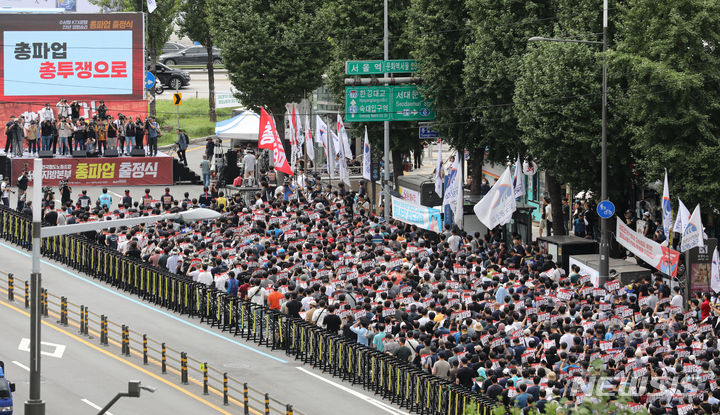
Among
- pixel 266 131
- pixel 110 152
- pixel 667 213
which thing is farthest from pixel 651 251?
pixel 110 152

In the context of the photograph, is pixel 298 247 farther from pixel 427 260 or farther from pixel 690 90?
pixel 690 90

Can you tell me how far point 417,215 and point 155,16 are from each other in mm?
29271

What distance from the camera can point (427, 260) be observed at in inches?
1214

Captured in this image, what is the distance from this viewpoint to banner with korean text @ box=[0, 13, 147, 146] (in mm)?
52188

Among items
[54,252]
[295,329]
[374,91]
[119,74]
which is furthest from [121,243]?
[119,74]

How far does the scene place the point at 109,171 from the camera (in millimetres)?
50031

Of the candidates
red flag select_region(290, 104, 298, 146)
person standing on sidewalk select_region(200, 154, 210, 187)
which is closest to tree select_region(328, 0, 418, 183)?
red flag select_region(290, 104, 298, 146)

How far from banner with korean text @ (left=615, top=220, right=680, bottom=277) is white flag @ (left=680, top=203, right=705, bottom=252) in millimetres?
502

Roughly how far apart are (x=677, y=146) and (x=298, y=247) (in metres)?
10.2

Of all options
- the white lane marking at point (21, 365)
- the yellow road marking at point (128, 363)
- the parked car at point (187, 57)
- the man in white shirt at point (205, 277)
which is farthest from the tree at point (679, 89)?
the parked car at point (187, 57)

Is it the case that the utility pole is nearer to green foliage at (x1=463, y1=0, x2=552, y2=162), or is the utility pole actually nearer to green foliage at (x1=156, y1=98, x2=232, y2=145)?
green foliage at (x1=463, y1=0, x2=552, y2=162)

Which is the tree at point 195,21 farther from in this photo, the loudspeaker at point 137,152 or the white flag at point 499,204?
the white flag at point 499,204

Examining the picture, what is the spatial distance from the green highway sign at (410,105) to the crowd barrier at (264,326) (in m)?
12.9

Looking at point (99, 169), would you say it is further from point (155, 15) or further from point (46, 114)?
point (155, 15)
